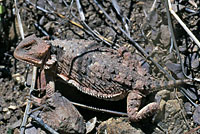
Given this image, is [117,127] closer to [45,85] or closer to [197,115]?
[197,115]

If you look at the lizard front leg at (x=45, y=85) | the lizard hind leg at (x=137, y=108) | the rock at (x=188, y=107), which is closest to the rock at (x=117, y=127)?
the lizard hind leg at (x=137, y=108)

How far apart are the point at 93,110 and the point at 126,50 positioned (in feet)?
3.16

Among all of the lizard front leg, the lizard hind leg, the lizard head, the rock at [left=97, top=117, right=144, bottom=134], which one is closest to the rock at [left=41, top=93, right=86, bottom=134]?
the lizard front leg

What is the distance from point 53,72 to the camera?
14.3 ft

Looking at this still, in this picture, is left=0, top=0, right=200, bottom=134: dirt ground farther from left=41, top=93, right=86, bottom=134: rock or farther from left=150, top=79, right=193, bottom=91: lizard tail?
left=41, top=93, right=86, bottom=134: rock

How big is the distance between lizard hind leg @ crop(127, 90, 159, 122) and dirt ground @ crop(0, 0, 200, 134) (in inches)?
5.5

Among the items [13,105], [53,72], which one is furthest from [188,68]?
[13,105]

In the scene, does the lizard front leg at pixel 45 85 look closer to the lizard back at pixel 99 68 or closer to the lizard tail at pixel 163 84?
the lizard back at pixel 99 68

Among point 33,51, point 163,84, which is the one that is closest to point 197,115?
point 163,84

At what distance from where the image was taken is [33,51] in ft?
13.6

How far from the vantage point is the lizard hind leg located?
3762 mm

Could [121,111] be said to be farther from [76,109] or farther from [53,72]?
[53,72]

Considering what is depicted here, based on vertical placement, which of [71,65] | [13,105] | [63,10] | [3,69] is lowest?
[13,105]

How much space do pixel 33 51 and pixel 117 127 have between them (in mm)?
1545
